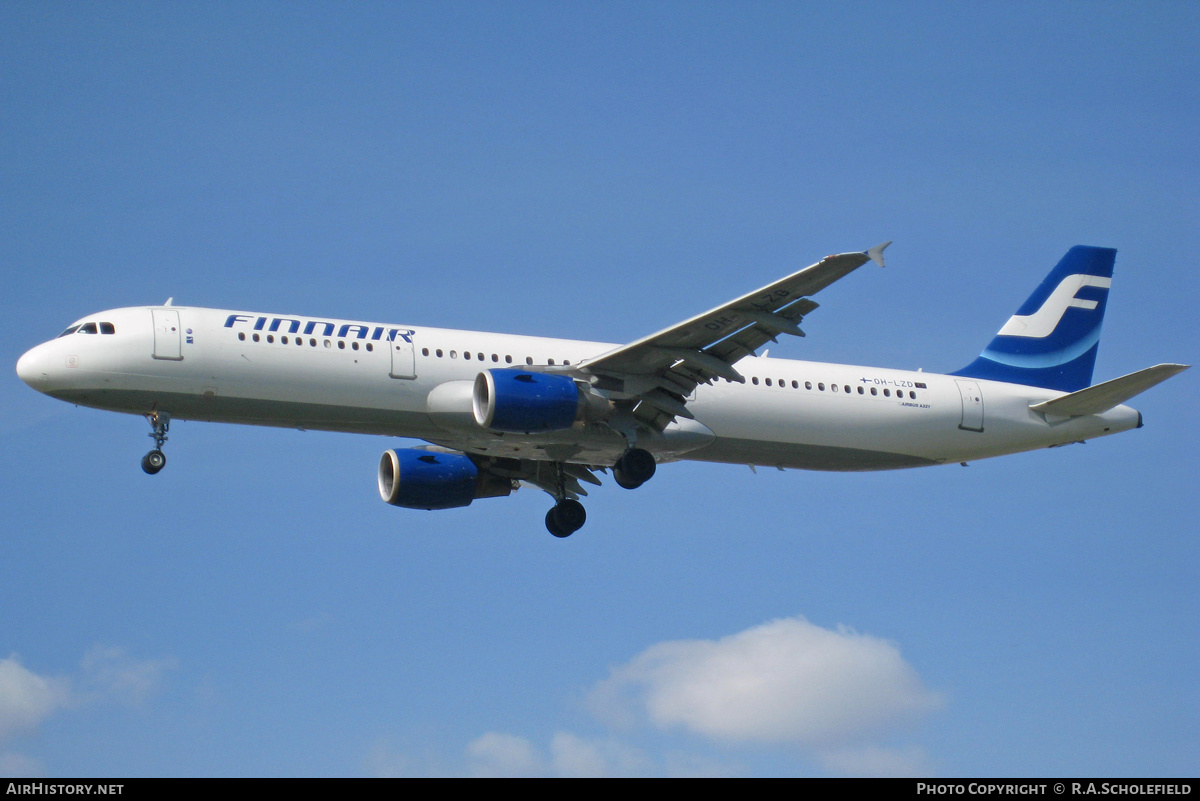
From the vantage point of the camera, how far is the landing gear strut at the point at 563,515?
36.0 m

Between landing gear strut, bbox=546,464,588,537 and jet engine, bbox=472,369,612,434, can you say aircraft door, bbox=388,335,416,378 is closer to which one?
jet engine, bbox=472,369,612,434

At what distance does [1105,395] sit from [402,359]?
57.5 ft

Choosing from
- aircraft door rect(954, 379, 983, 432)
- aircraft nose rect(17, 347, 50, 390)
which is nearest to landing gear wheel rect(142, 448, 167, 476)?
aircraft nose rect(17, 347, 50, 390)

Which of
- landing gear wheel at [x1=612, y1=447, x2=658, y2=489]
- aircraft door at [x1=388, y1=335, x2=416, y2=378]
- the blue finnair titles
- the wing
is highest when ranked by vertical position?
the blue finnair titles

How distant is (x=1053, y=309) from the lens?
37.9 meters

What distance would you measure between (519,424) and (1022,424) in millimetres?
13928

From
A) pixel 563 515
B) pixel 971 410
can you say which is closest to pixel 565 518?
pixel 563 515

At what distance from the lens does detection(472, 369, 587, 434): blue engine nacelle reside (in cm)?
2936

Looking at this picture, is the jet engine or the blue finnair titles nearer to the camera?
the jet engine

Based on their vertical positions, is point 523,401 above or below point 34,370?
below

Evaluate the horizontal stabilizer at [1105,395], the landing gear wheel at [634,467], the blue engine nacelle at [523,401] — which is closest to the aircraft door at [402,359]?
the blue engine nacelle at [523,401]

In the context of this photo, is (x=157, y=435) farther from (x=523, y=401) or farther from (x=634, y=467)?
(x=634, y=467)

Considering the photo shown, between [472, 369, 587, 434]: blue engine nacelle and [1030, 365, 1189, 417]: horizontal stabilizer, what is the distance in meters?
13.2
